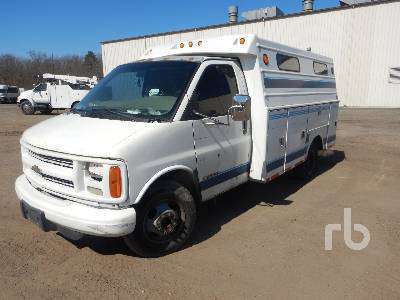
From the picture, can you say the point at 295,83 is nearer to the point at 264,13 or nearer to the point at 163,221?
the point at 163,221

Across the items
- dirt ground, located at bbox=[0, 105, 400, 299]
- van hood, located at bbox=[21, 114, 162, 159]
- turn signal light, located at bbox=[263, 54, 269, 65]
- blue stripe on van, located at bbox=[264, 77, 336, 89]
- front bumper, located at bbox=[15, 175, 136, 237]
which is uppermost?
turn signal light, located at bbox=[263, 54, 269, 65]

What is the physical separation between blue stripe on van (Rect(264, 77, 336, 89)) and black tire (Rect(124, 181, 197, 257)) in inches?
85.1

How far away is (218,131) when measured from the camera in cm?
470

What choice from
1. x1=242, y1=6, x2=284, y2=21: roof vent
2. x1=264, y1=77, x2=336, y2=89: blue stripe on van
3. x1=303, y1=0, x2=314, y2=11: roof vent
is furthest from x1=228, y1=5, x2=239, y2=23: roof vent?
x1=264, y1=77, x2=336, y2=89: blue stripe on van

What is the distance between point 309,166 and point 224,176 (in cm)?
323

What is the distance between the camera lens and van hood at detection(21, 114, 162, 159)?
3539mm

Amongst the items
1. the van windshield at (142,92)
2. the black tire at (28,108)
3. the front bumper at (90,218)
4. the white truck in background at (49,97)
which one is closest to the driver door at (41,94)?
the white truck in background at (49,97)

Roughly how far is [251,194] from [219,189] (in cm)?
178

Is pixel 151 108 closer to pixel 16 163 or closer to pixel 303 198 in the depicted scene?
pixel 303 198

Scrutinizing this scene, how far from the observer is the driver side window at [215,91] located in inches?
177

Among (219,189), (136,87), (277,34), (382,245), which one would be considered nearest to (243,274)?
(219,189)

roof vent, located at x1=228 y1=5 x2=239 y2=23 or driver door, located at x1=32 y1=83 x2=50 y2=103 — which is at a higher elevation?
roof vent, located at x1=228 y1=5 x2=239 y2=23

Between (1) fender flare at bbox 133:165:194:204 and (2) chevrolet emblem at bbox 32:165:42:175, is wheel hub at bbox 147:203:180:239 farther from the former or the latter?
(2) chevrolet emblem at bbox 32:165:42:175

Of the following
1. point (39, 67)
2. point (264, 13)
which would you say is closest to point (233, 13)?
point (264, 13)
